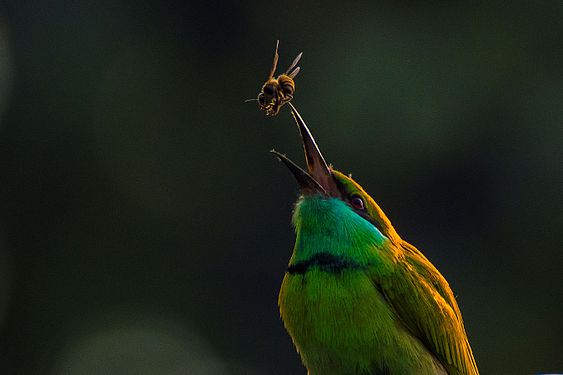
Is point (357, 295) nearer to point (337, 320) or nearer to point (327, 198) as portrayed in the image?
point (337, 320)

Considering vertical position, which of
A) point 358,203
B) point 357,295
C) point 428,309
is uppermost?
point 358,203

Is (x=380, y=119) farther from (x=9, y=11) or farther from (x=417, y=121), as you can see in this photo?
(x=9, y=11)

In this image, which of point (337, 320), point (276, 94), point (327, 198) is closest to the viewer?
point (337, 320)

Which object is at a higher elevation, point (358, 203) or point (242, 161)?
point (242, 161)

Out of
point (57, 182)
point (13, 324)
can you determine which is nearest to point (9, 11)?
point (57, 182)

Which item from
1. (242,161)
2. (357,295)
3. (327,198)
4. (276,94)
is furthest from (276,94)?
(242,161)

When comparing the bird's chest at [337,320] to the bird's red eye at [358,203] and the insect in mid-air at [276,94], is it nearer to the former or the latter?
the bird's red eye at [358,203]

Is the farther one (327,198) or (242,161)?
(242,161)
